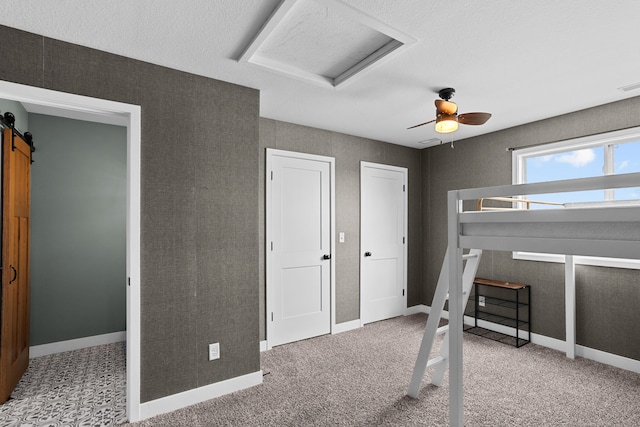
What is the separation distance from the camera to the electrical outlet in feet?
8.69

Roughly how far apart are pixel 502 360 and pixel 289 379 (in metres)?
2.08

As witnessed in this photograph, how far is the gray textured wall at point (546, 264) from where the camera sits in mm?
3172

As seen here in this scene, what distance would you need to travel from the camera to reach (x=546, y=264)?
3.75 meters

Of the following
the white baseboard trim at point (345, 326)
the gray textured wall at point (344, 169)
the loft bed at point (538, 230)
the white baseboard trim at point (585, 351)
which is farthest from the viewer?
the white baseboard trim at point (345, 326)

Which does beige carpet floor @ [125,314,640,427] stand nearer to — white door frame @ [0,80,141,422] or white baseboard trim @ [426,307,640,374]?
white baseboard trim @ [426,307,640,374]

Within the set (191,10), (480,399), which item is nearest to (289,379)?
(480,399)

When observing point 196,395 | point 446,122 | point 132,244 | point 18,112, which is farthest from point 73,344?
point 446,122

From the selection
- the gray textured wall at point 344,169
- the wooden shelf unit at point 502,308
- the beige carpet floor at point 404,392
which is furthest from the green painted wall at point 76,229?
the wooden shelf unit at point 502,308

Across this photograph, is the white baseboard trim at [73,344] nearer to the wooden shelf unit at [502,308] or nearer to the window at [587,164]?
the wooden shelf unit at [502,308]

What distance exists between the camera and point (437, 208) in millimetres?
4953

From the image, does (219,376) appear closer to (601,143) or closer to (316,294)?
(316,294)

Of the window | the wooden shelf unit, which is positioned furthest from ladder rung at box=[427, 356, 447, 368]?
the window

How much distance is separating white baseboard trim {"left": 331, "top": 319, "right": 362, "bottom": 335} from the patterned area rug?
2238mm

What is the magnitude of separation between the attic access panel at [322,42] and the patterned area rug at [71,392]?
2709 mm
